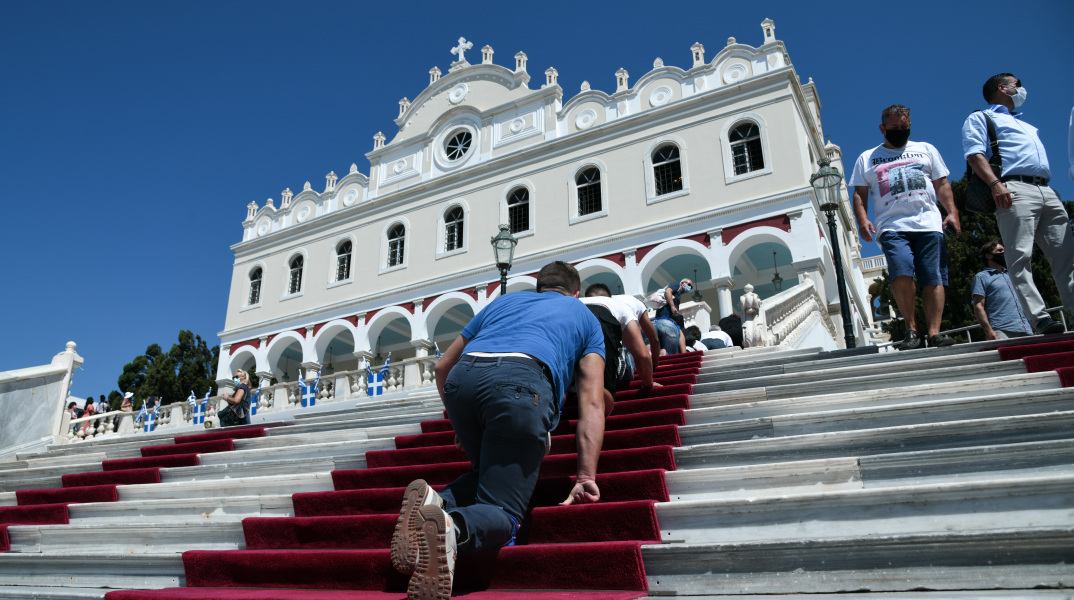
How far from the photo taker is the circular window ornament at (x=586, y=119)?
22062mm

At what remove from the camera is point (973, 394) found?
3.81 meters

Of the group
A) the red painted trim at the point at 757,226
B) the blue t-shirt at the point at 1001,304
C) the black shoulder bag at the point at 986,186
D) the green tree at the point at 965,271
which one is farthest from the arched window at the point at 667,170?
the black shoulder bag at the point at 986,186

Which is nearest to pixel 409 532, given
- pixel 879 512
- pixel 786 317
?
pixel 879 512

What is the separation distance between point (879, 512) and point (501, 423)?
1.63m

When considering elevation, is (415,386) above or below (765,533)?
above

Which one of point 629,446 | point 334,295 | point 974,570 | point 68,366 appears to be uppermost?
point 334,295

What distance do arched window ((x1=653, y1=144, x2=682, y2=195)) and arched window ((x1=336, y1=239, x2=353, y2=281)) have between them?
41.3ft

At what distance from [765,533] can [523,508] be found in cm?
108

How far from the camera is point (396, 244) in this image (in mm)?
24922

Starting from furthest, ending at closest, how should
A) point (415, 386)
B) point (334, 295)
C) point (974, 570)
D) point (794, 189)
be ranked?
1. point (334, 295)
2. point (794, 189)
3. point (415, 386)
4. point (974, 570)

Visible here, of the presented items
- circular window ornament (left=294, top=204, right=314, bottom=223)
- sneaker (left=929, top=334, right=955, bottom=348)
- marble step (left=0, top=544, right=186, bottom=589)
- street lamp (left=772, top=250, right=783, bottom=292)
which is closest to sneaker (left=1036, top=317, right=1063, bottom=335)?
sneaker (left=929, top=334, right=955, bottom=348)

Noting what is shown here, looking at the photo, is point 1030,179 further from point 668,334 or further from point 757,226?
point 757,226

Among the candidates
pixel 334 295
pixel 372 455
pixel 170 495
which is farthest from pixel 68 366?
pixel 334 295

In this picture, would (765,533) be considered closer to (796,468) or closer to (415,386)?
(796,468)
